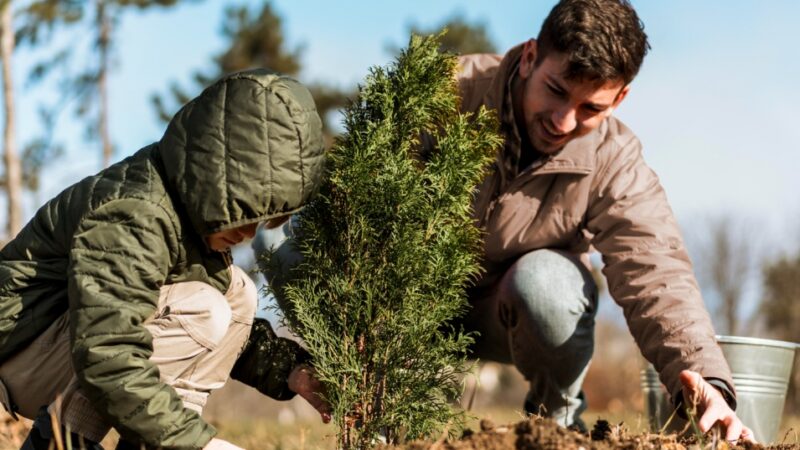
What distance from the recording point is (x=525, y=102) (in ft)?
13.9

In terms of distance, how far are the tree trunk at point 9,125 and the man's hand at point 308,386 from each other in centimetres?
1292

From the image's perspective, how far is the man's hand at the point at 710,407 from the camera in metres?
3.43

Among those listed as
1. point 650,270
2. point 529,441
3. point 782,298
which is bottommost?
point 529,441

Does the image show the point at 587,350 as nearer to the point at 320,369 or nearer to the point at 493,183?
the point at 493,183

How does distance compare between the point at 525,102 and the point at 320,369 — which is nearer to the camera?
the point at 320,369

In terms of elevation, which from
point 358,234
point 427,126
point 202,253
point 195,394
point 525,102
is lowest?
point 195,394

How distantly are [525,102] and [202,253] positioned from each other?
188 centimetres

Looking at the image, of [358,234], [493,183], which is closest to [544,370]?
[493,183]

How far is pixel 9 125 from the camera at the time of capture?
625 inches

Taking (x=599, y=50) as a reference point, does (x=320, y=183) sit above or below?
below

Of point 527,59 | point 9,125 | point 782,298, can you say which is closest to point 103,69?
point 9,125

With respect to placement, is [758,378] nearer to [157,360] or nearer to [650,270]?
[650,270]

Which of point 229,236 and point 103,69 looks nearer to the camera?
point 229,236

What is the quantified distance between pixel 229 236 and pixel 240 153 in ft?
1.15
